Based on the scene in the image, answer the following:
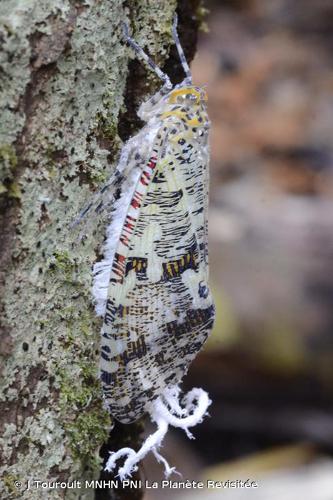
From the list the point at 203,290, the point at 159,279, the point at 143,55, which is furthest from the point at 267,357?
the point at 143,55

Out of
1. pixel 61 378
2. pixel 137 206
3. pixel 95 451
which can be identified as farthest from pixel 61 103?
pixel 95 451

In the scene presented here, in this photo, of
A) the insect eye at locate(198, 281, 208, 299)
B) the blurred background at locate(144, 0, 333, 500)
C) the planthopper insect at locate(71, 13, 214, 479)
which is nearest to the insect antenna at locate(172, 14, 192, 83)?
the planthopper insect at locate(71, 13, 214, 479)

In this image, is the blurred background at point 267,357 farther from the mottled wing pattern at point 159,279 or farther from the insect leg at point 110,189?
the insect leg at point 110,189

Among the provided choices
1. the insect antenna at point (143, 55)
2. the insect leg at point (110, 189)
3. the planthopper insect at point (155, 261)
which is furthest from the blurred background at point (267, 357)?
the insect antenna at point (143, 55)

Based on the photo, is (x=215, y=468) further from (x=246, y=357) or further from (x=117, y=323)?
(x=117, y=323)

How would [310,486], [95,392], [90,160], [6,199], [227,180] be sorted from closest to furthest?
1. [6,199]
2. [90,160]
3. [95,392]
4. [310,486]
5. [227,180]

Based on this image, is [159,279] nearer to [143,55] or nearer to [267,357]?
[143,55]
